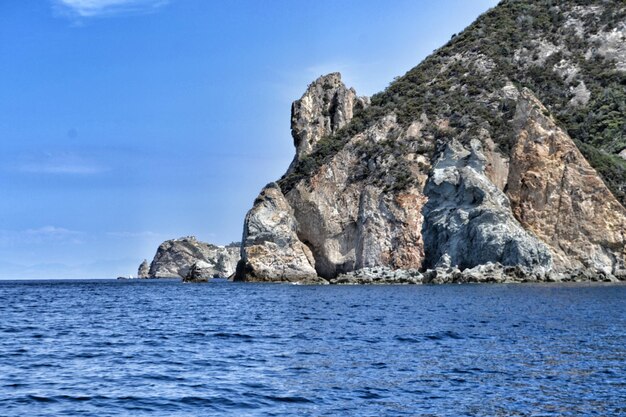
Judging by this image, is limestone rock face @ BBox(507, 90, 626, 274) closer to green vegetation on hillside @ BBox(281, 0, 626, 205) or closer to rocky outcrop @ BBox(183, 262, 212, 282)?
→ green vegetation on hillside @ BBox(281, 0, 626, 205)

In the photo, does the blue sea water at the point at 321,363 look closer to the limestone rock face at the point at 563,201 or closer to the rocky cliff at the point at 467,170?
the rocky cliff at the point at 467,170

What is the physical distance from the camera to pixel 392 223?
97.7 m

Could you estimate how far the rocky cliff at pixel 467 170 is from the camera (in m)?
87.8

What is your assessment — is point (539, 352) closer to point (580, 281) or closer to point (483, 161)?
point (580, 281)

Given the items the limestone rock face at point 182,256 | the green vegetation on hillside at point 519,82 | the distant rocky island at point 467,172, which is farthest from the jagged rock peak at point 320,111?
the limestone rock face at point 182,256

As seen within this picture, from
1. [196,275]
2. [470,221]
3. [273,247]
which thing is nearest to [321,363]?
[470,221]

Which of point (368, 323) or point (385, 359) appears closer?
point (385, 359)

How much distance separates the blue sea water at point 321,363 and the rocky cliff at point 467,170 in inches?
1704

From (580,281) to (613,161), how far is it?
25.0m

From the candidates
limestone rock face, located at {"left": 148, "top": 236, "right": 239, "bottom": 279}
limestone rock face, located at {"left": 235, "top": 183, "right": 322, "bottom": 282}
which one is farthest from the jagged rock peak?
limestone rock face, located at {"left": 148, "top": 236, "right": 239, "bottom": 279}

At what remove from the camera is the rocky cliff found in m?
87.8

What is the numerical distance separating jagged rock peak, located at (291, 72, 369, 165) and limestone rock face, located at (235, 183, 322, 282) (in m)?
20.1

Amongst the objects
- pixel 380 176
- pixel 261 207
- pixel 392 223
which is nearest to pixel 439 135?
pixel 380 176

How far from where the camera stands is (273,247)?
99.9 m
